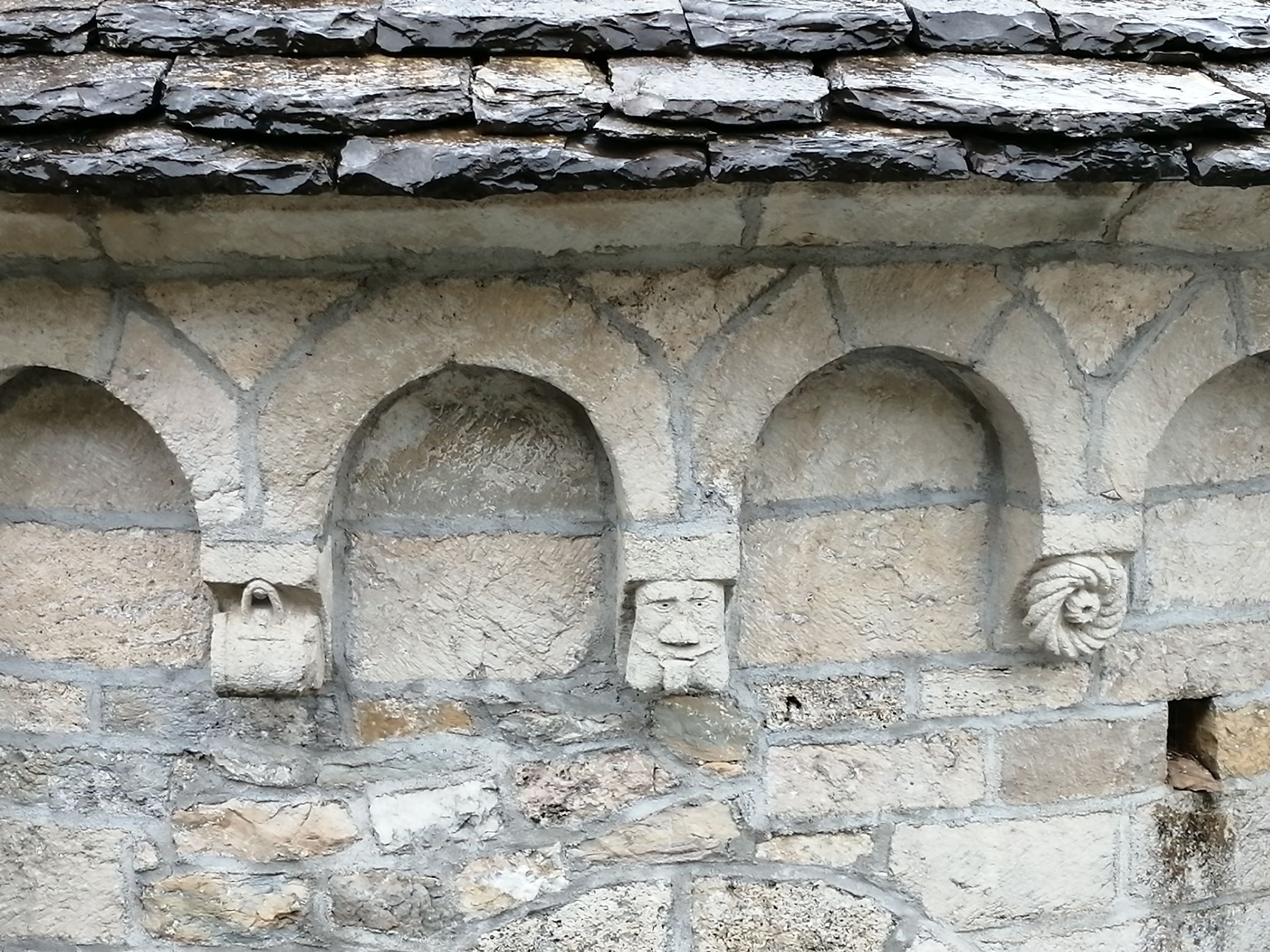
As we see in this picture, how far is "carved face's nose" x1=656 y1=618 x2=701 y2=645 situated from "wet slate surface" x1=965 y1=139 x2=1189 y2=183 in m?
0.75

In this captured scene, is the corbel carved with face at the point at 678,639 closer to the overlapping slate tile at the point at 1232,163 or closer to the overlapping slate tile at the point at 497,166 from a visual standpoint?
the overlapping slate tile at the point at 497,166

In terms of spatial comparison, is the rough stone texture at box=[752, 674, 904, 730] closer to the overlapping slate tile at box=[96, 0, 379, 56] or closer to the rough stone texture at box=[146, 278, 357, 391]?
the rough stone texture at box=[146, 278, 357, 391]

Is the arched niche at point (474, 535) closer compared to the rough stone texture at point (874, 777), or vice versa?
the arched niche at point (474, 535)

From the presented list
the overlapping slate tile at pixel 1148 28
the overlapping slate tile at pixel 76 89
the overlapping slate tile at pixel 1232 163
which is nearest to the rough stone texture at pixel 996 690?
the overlapping slate tile at pixel 1232 163

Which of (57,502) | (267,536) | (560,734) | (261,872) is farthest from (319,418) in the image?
(261,872)

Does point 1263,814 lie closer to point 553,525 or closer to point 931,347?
point 931,347

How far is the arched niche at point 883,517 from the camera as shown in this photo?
1696 mm

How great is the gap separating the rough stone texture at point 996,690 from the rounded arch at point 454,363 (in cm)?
65

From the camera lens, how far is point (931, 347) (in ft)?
5.16

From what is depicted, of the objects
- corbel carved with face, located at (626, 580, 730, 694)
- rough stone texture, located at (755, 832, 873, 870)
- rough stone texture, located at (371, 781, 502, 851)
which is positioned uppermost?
corbel carved with face, located at (626, 580, 730, 694)

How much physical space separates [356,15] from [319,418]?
54cm

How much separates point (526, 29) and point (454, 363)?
0.46 metres

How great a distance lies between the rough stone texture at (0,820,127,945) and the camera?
1.73 meters

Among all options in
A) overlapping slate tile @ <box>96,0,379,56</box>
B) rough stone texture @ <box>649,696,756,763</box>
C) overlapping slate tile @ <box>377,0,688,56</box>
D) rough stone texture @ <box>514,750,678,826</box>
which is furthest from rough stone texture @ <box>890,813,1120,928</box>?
overlapping slate tile @ <box>96,0,379,56</box>
